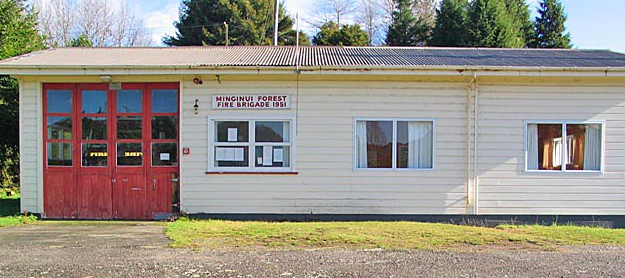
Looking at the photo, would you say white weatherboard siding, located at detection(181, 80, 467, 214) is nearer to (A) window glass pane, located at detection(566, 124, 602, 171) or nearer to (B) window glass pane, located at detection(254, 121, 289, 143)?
(B) window glass pane, located at detection(254, 121, 289, 143)

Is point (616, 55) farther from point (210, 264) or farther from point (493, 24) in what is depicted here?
point (493, 24)

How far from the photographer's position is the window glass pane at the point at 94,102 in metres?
9.62

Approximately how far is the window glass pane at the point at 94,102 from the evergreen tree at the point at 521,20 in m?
24.6

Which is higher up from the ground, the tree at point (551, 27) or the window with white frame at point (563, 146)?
the tree at point (551, 27)

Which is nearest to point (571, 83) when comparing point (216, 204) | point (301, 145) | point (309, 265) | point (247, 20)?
point (301, 145)

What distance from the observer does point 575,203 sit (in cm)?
952

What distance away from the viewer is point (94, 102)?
964 centimetres

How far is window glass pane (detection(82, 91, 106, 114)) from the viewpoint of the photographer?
9617mm

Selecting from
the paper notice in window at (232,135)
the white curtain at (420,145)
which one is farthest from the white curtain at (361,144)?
the paper notice in window at (232,135)

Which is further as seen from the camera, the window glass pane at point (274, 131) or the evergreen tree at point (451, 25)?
the evergreen tree at point (451, 25)

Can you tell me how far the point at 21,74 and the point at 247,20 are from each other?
21528mm

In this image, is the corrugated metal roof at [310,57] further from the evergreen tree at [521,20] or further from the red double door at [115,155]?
the evergreen tree at [521,20]

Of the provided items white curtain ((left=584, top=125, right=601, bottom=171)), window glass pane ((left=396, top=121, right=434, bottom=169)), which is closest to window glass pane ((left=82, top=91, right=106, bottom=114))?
window glass pane ((left=396, top=121, right=434, bottom=169))

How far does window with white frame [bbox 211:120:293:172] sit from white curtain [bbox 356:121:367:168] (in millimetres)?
1383
